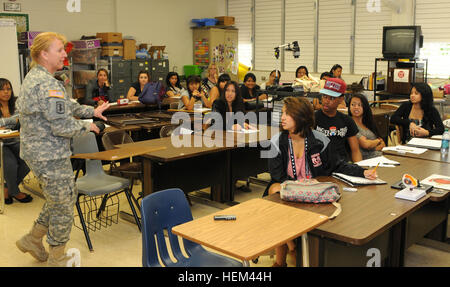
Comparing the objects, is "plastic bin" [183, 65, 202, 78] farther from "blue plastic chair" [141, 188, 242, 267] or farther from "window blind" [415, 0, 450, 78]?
"blue plastic chair" [141, 188, 242, 267]

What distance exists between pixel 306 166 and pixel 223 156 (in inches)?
71.5

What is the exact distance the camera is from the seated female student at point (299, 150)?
3.38 metres

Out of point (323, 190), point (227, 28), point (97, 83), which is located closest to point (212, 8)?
point (227, 28)

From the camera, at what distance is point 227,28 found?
12.2m

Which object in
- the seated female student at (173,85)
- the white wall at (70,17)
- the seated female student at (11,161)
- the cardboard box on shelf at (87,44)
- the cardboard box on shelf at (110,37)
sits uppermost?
the white wall at (70,17)

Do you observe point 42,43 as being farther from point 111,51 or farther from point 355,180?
point 111,51

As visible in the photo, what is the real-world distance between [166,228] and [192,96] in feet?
16.4

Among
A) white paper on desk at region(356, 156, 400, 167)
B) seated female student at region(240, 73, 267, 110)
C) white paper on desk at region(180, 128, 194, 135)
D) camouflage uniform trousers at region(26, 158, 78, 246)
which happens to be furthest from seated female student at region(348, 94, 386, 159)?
seated female student at region(240, 73, 267, 110)

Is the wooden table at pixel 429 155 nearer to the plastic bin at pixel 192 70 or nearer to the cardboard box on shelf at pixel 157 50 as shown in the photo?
the cardboard box on shelf at pixel 157 50

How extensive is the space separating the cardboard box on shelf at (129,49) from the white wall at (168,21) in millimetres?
741

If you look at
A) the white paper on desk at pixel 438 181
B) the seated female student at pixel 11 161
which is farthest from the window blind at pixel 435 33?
the seated female student at pixel 11 161

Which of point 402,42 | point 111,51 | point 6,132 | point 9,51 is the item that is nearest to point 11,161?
point 6,132
